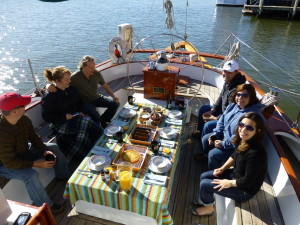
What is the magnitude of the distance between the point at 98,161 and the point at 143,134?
0.72 m

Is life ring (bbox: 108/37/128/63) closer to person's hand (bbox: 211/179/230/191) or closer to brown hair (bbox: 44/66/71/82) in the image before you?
brown hair (bbox: 44/66/71/82)

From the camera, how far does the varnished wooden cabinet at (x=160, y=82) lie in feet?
12.6

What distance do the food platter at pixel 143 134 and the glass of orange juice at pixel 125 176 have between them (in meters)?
0.51

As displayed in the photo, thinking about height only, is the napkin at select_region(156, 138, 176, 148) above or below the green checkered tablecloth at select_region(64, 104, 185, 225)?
above

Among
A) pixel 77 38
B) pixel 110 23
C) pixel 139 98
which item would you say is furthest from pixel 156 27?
pixel 139 98

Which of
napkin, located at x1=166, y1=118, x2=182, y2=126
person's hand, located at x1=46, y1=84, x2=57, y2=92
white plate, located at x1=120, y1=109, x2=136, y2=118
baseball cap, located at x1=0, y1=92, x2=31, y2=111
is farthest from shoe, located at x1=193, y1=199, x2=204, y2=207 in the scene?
person's hand, located at x1=46, y1=84, x2=57, y2=92

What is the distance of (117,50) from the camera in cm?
536

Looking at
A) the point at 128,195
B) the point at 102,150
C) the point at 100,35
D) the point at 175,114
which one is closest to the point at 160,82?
the point at 175,114

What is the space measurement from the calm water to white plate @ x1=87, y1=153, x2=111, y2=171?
216 inches

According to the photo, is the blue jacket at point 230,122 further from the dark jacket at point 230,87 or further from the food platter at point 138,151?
the food platter at point 138,151

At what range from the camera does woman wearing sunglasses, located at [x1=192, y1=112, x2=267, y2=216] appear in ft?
6.59

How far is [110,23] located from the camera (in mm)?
19281

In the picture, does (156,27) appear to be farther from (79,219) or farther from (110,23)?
(79,219)

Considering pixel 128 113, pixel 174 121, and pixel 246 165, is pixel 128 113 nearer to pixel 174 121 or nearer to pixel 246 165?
pixel 174 121
